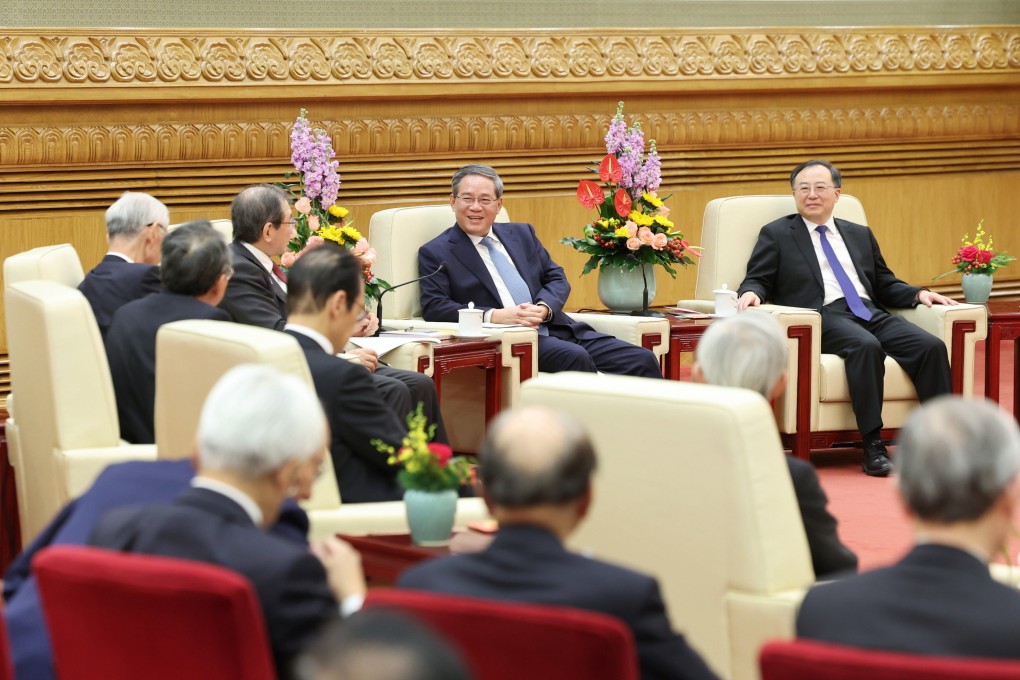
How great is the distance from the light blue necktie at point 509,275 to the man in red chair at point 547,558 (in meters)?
4.21

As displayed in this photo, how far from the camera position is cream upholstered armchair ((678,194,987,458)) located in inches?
244

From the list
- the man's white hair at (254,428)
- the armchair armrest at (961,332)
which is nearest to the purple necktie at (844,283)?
the armchair armrest at (961,332)

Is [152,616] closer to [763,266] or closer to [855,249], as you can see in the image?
[763,266]

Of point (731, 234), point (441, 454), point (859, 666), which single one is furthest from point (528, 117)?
point (859, 666)

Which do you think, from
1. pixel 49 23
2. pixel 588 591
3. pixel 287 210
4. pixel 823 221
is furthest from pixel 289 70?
pixel 588 591

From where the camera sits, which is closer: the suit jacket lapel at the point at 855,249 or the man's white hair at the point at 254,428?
the man's white hair at the point at 254,428

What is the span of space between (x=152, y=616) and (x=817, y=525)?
1485mm

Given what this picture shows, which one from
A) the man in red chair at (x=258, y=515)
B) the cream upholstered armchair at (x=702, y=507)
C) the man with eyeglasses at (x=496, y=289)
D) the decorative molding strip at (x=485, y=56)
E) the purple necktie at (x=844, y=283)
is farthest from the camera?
the decorative molding strip at (x=485, y=56)

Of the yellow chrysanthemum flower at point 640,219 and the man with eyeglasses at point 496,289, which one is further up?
the yellow chrysanthemum flower at point 640,219

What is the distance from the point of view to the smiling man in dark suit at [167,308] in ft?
13.8

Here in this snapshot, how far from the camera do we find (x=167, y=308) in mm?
4238

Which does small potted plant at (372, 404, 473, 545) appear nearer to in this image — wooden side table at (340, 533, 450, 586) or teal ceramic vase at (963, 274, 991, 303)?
wooden side table at (340, 533, 450, 586)

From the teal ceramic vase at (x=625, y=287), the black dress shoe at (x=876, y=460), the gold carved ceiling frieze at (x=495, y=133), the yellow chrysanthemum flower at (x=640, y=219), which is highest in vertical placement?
the gold carved ceiling frieze at (x=495, y=133)

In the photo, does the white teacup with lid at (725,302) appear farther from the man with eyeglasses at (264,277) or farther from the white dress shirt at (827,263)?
the man with eyeglasses at (264,277)
